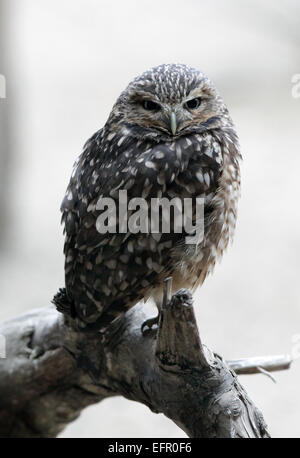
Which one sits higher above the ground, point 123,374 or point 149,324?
point 149,324

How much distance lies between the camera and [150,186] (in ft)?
10.3

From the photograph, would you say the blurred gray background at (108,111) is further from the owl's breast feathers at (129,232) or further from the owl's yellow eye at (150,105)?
the owl's yellow eye at (150,105)

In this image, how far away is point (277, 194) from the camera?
27.2ft

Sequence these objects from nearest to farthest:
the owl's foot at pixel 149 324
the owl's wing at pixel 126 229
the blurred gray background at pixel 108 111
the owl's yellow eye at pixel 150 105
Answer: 1. the owl's wing at pixel 126 229
2. the owl's yellow eye at pixel 150 105
3. the owl's foot at pixel 149 324
4. the blurred gray background at pixel 108 111

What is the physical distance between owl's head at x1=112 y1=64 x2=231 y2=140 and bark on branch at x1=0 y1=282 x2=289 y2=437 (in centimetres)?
91

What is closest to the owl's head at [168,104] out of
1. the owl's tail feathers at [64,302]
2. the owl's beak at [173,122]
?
the owl's beak at [173,122]

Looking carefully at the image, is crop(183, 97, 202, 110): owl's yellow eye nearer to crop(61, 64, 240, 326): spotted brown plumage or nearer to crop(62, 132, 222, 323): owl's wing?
crop(61, 64, 240, 326): spotted brown plumage

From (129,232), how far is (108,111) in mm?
7044

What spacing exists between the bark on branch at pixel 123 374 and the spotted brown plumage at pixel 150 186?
1.00 feet

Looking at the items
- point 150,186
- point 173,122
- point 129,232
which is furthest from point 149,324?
point 173,122

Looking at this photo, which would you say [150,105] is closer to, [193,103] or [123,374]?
[193,103]

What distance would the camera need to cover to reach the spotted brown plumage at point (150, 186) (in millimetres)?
3166

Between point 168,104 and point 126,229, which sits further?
point 168,104
